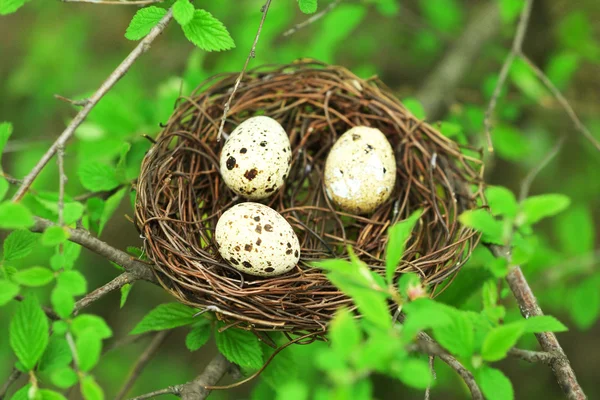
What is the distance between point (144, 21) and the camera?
1.27 m

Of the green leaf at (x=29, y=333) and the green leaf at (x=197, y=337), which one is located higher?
the green leaf at (x=29, y=333)

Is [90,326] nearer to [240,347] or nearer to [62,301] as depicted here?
[62,301]

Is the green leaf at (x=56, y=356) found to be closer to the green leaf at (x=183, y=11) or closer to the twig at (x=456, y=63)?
the green leaf at (x=183, y=11)


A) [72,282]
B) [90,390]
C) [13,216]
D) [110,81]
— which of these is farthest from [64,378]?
A: [110,81]

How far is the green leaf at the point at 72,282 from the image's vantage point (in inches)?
40.0

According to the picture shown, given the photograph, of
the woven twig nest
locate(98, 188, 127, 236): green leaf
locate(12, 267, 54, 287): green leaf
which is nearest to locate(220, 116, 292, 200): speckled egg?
Answer: the woven twig nest

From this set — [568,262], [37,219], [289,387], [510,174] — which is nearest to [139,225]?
[37,219]

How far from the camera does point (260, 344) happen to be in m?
1.53

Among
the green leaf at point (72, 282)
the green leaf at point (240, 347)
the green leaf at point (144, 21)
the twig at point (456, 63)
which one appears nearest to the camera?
the green leaf at point (72, 282)

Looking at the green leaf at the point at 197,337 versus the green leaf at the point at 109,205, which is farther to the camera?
the green leaf at the point at 109,205

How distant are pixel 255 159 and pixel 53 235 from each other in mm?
664

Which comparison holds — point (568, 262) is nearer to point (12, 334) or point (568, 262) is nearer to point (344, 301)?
point (344, 301)

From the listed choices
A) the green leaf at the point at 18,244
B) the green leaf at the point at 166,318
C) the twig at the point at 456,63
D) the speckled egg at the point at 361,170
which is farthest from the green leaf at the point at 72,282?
the twig at the point at 456,63

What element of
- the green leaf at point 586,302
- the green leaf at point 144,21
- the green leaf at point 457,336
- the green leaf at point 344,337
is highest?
the green leaf at point 144,21
